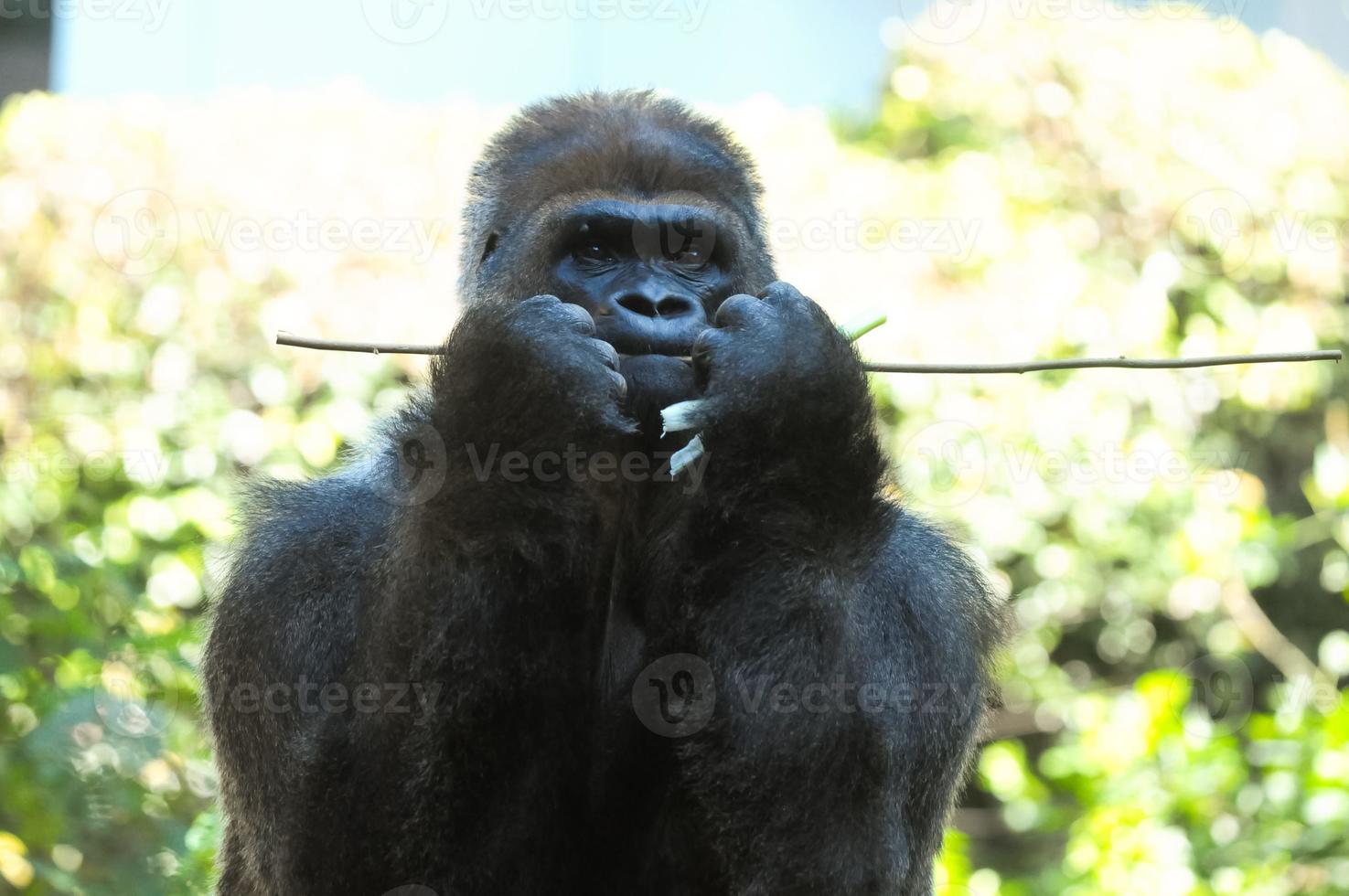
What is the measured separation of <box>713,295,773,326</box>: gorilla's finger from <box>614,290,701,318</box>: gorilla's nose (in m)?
0.27

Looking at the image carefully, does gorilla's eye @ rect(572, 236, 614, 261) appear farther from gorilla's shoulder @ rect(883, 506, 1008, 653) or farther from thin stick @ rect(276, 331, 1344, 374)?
gorilla's shoulder @ rect(883, 506, 1008, 653)

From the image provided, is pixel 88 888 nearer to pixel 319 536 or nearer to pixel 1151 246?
pixel 319 536

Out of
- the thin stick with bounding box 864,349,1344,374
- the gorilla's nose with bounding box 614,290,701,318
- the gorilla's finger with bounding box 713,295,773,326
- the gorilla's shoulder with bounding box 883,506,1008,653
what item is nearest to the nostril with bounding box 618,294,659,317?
the gorilla's nose with bounding box 614,290,701,318

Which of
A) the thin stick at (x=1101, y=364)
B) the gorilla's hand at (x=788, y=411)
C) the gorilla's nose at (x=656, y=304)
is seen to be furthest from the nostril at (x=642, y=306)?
the thin stick at (x=1101, y=364)

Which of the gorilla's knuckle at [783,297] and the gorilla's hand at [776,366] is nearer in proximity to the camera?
the gorilla's hand at [776,366]

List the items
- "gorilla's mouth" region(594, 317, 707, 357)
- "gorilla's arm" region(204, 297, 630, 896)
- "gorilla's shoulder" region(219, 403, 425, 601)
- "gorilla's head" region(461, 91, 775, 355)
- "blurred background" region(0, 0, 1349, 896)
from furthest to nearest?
"blurred background" region(0, 0, 1349, 896) < "gorilla's head" region(461, 91, 775, 355) < "gorilla's mouth" region(594, 317, 707, 357) < "gorilla's shoulder" region(219, 403, 425, 601) < "gorilla's arm" region(204, 297, 630, 896)

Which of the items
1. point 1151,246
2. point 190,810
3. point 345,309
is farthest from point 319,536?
point 1151,246

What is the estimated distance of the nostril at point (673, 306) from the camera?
10.4ft

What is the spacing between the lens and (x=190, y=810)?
491 centimetres

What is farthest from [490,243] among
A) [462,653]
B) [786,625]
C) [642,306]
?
[786,625]

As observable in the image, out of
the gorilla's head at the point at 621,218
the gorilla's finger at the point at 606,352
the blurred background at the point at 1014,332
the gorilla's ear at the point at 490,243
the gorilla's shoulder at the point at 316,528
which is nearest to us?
the gorilla's finger at the point at 606,352

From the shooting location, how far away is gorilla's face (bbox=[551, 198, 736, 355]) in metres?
3.17

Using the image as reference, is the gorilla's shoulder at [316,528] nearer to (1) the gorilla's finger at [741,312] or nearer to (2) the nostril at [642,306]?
(2) the nostril at [642,306]

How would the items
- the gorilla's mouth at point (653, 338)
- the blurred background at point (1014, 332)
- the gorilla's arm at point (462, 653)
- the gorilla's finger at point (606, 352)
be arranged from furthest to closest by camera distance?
the blurred background at point (1014, 332), the gorilla's mouth at point (653, 338), the gorilla's finger at point (606, 352), the gorilla's arm at point (462, 653)
